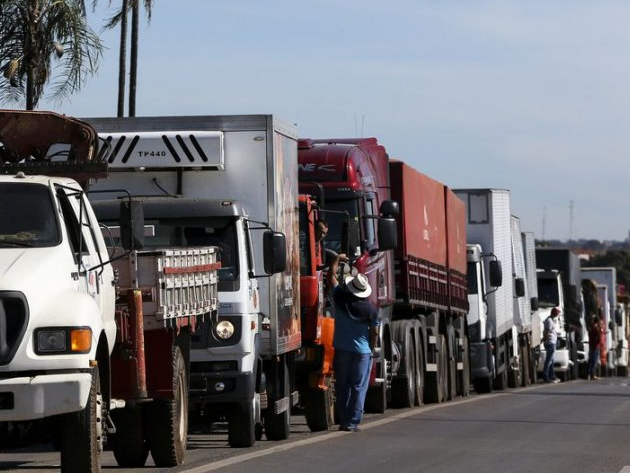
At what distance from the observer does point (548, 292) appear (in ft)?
159

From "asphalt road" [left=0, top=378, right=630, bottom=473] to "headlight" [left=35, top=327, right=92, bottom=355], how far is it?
274cm

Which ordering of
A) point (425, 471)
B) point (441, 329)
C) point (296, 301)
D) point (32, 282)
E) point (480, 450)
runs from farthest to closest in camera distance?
point (441, 329), point (296, 301), point (480, 450), point (425, 471), point (32, 282)

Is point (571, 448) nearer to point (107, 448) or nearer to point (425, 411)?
point (107, 448)

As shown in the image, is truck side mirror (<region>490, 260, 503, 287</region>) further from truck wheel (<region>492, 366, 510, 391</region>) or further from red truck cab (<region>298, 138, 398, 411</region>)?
red truck cab (<region>298, 138, 398, 411</region>)

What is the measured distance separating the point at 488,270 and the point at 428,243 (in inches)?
289

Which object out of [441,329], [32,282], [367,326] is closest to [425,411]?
[367,326]

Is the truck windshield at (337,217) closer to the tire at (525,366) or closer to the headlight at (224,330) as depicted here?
the headlight at (224,330)

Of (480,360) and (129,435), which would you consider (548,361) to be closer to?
(480,360)

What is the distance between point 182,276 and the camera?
13.2 m

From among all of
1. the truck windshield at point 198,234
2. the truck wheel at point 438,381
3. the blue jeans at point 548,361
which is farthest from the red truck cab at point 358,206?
the blue jeans at point 548,361

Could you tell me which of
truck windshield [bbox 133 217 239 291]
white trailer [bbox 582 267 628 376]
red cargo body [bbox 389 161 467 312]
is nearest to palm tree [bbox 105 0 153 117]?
red cargo body [bbox 389 161 467 312]

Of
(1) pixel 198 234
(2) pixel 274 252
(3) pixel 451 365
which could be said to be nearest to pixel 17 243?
(1) pixel 198 234

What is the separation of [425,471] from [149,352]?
238 centimetres

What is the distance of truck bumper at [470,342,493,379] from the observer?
107 feet
